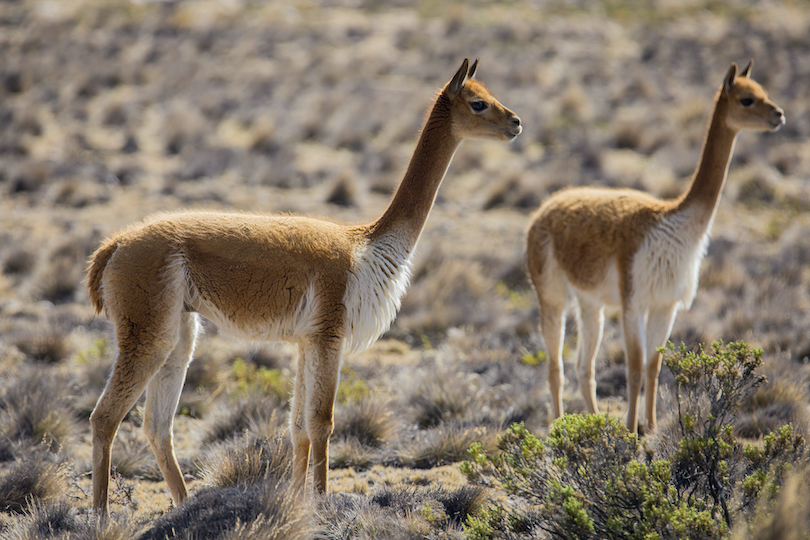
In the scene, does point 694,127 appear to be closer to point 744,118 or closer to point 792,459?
point 744,118

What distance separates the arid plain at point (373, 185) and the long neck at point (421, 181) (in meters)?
1.59

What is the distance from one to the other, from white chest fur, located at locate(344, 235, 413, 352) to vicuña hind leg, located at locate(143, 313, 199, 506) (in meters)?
0.98

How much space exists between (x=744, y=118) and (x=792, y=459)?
3.13 meters

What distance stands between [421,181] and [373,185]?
907cm

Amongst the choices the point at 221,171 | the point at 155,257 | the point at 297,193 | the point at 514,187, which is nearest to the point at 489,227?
the point at 514,187

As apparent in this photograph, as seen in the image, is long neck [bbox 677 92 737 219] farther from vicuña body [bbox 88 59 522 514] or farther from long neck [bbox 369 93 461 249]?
long neck [bbox 369 93 461 249]

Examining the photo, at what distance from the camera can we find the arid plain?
5.18 m

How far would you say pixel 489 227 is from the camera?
11.9m

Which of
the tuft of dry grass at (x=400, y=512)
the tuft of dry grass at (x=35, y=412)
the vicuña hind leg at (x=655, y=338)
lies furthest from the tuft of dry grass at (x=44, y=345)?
the vicuña hind leg at (x=655, y=338)

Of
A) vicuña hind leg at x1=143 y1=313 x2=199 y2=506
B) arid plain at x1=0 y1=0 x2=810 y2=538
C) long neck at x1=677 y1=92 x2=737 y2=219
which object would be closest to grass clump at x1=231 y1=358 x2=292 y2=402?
arid plain at x1=0 y1=0 x2=810 y2=538

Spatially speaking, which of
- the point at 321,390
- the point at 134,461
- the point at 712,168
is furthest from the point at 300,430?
the point at 712,168

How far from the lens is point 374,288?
4.00 m

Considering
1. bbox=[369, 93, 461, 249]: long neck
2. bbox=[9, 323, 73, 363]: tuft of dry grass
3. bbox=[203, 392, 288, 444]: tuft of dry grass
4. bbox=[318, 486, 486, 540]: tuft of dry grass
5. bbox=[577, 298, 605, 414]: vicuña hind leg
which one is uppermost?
bbox=[369, 93, 461, 249]: long neck

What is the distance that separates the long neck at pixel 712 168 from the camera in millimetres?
5301
